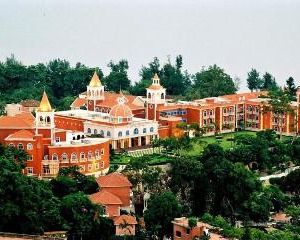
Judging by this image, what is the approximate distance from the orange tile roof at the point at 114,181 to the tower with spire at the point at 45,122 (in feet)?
7.83

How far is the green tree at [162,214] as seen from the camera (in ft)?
57.6

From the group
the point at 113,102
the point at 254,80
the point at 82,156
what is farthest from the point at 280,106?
the point at 82,156

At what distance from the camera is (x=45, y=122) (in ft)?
71.5

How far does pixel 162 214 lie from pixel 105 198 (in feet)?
5.62

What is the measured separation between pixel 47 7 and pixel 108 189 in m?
55.1

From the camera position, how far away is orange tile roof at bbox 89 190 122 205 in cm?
1867

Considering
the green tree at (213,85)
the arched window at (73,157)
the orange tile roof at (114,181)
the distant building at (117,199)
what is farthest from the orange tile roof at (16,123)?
the green tree at (213,85)

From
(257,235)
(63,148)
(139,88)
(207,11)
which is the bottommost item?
(257,235)

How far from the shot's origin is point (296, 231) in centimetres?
1677

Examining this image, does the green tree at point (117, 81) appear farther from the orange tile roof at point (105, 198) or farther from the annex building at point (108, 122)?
the orange tile roof at point (105, 198)

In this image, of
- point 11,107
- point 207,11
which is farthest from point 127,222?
point 207,11

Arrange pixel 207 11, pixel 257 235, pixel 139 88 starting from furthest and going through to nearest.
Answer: pixel 207 11 < pixel 139 88 < pixel 257 235

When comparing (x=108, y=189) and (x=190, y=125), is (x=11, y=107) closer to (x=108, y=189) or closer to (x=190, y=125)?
(x=190, y=125)

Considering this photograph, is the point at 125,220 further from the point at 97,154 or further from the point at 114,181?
the point at 97,154
